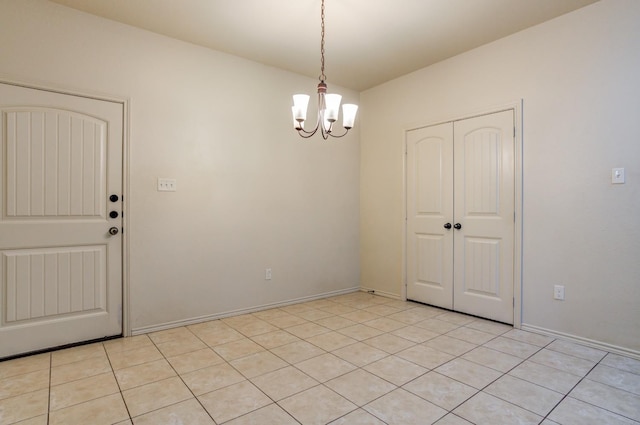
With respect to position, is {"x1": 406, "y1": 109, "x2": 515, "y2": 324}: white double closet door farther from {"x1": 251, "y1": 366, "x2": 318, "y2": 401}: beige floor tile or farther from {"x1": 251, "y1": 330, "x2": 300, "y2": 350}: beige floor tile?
{"x1": 251, "y1": 366, "x2": 318, "y2": 401}: beige floor tile

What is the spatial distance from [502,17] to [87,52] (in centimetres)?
335

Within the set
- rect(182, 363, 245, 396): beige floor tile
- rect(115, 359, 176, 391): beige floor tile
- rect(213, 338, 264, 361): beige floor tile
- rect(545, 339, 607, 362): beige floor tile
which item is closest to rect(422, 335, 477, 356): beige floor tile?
rect(545, 339, 607, 362): beige floor tile

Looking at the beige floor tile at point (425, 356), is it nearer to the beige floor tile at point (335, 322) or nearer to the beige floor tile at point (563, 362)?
the beige floor tile at point (563, 362)

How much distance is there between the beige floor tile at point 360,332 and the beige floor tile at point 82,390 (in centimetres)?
174

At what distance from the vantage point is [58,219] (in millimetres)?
2717

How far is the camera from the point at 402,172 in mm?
4133

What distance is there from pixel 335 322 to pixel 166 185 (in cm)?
202

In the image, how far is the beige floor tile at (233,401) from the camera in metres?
1.84

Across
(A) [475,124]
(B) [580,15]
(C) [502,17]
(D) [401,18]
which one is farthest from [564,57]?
(D) [401,18]

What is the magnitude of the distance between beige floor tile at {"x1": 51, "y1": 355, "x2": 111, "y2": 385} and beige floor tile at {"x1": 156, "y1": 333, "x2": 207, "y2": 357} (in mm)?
377

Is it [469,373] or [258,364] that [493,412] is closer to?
[469,373]

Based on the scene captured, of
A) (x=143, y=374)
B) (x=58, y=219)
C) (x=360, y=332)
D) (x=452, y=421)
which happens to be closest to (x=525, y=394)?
(x=452, y=421)

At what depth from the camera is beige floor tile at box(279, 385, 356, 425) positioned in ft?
5.90

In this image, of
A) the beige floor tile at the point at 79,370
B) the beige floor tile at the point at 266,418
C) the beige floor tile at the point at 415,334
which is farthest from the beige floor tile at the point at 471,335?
the beige floor tile at the point at 79,370
